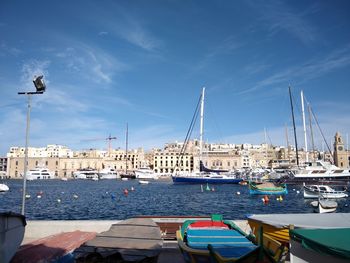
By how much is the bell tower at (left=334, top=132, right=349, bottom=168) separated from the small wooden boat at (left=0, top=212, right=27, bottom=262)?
182 m

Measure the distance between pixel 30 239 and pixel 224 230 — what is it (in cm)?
653

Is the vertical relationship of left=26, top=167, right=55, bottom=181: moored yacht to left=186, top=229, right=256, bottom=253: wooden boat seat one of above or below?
above

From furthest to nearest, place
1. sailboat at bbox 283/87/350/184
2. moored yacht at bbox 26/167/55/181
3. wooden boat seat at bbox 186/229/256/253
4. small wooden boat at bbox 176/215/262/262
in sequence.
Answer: moored yacht at bbox 26/167/55/181, sailboat at bbox 283/87/350/184, wooden boat seat at bbox 186/229/256/253, small wooden boat at bbox 176/215/262/262

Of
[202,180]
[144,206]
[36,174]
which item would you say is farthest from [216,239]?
[36,174]

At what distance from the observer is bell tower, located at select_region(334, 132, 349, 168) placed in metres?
167

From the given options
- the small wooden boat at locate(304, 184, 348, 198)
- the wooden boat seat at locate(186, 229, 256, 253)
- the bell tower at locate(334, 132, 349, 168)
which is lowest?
the small wooden boat at locate(304, 184, 348, 198)

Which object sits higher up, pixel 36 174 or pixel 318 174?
pixel 36 174

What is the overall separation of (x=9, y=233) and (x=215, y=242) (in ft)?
14.2

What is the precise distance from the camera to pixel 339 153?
167625 mm

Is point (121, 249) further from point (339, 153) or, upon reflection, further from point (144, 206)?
point (339, 153)

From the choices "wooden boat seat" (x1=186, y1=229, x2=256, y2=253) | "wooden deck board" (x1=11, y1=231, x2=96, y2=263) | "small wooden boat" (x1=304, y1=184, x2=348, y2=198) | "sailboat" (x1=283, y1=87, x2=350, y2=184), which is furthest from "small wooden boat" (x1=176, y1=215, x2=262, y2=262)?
"sailboat" (x1=283, y1=87, x2=350, y2=184)

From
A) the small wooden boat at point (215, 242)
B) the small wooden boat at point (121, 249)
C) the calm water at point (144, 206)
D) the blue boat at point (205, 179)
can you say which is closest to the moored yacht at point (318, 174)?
the blue boat at point (205, 179)

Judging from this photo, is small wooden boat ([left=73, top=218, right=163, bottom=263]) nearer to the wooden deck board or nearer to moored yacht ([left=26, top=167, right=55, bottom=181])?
the wooden deck board

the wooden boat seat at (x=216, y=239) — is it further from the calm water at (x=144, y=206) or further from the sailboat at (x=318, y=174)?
the sailboat at (x=318, y=174)
